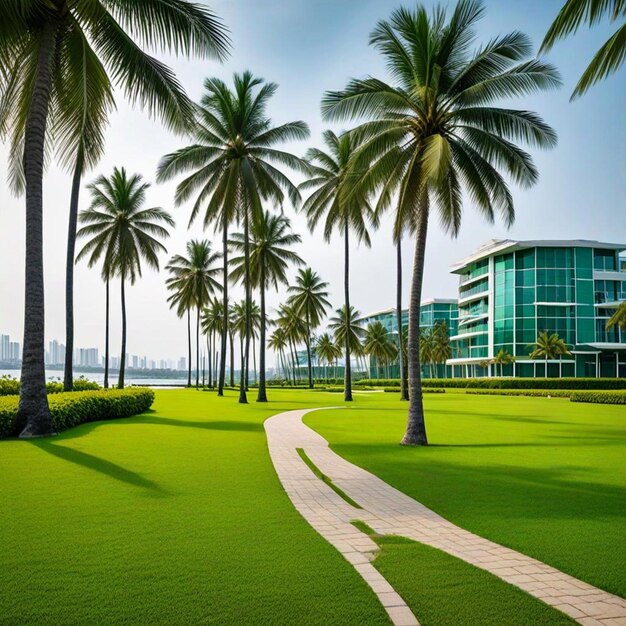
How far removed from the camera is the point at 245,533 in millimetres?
6578

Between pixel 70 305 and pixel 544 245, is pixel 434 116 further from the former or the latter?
pixel 544 245

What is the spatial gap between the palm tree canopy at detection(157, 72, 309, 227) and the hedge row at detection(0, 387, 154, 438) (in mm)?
10853

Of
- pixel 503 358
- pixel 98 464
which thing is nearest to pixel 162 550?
pixel 98 464

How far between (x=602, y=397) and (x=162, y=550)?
3451cm

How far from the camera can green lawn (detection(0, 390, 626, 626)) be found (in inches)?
181

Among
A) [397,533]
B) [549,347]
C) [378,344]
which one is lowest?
[397,533]

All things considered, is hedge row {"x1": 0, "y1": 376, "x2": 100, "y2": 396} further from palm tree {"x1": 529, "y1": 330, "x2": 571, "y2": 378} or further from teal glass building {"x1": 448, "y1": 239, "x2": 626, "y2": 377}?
teal glass building {"x1": 448, "y1": 239, "x2": 626, "y2": 377}

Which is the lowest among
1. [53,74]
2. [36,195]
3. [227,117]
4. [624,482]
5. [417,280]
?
[624,482]

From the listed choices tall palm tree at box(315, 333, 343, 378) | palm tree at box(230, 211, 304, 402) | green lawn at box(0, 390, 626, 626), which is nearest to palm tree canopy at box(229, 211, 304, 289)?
palm tree at box(230, 211, 304, 402)

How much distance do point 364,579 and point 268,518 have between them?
2.30m

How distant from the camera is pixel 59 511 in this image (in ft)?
24.4

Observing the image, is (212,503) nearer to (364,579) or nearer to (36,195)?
(364,579)

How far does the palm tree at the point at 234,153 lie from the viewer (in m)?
30.2

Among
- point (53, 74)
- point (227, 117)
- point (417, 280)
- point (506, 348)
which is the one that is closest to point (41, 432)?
point (53, 74)
